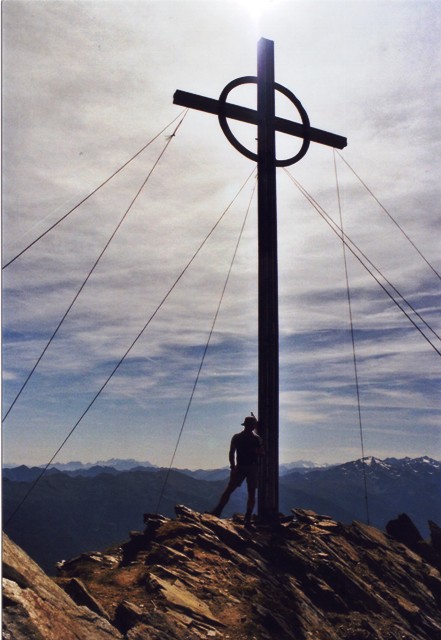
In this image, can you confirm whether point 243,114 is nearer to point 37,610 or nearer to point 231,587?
point 231,587

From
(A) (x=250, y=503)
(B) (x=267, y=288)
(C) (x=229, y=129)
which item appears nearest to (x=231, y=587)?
(A) (x=250, y=503)

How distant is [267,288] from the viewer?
508 inches

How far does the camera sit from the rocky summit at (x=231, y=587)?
23.2ft

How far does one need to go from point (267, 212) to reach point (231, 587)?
8508 mm

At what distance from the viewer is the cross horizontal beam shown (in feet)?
42.9

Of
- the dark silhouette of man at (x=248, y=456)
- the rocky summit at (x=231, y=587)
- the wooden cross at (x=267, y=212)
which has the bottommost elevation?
the rocky summit at (x=231, y=587)

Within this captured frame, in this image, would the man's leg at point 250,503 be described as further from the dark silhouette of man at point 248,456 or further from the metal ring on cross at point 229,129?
the metal ring on cross at point 229,129

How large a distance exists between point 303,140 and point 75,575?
39.5 feet

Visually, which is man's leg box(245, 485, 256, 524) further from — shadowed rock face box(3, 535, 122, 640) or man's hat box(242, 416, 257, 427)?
shadowed rock face box(3, 535, 122, 640)

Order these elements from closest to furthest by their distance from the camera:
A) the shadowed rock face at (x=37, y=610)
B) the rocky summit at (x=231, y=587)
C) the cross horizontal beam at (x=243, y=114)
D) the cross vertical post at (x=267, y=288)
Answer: the shadowed rock face at (x=37, y=610) < the rocky summit at (x=231, y=587) < the cross vertical post at (x=267, y=288) < the cross horizontal beam at (x=243, y=114)

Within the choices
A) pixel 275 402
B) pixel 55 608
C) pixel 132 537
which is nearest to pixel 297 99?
pixel 275 402

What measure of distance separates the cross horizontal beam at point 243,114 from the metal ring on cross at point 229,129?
0.12 metres

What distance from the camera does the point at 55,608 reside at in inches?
265

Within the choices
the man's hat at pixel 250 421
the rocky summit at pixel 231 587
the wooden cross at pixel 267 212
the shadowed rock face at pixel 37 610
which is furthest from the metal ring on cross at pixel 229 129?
the shadowed rock face at pixel 37 610
